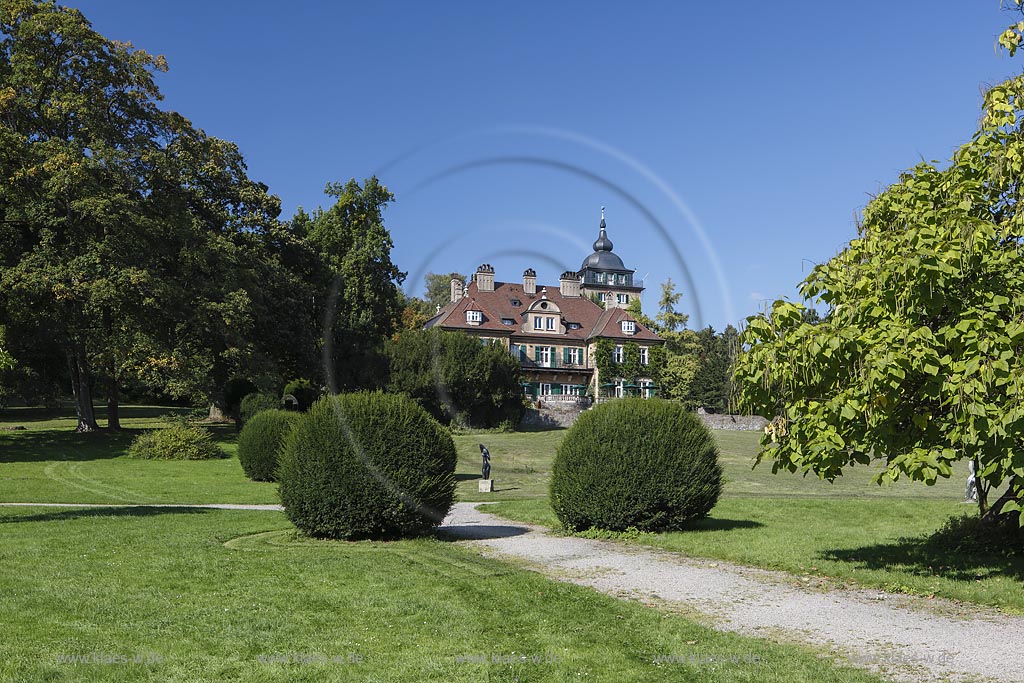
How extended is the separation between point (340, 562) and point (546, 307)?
57.7 m

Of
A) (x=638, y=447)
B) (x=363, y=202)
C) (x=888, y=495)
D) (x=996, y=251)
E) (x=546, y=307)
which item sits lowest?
(x=888, y=495)

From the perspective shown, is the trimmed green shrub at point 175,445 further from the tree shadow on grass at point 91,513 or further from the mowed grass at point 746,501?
the tree shadow on grass at point 91,513

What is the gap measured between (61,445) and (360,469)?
30175mm

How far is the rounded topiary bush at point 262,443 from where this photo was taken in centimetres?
2977

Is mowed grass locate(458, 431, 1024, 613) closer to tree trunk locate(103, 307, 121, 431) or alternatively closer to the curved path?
the curved path

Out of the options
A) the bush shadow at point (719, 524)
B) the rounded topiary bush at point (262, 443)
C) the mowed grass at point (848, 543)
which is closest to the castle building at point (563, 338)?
the rounded topiary bush at point (262, 443)

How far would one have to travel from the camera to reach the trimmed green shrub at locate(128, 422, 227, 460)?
121 feet

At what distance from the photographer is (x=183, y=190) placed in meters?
42.6

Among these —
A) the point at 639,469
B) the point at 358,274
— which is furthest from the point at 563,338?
the point at 639,469

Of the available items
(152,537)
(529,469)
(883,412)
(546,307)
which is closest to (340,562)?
(152,537)

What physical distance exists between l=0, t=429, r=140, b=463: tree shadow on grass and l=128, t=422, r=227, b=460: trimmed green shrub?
1045 mm

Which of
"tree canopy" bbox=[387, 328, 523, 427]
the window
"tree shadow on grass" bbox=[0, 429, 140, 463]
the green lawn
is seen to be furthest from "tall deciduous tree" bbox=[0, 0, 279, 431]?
the window

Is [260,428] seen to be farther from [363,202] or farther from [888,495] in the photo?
[363,202]

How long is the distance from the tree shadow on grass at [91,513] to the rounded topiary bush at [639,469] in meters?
9.54
